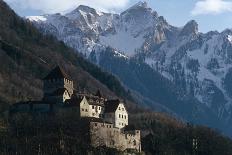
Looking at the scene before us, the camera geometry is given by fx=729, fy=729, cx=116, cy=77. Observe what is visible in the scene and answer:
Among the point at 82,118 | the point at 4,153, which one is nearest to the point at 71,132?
the point at 82,118

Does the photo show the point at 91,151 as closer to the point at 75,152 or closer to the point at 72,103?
the point at 75,152

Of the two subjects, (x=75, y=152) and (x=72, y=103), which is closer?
(x=75, y=152)

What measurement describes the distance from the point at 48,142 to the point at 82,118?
1473cm

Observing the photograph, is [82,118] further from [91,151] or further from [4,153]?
[4,153]

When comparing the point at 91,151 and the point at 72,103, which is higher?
the point at 72,103

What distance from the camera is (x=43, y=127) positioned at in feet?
626

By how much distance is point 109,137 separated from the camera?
630ft

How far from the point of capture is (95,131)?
188875 mm

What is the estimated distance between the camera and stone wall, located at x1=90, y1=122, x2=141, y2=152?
7411 inches

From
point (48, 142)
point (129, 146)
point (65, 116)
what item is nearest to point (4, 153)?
point (48, 142)

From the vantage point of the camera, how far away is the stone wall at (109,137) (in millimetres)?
188250

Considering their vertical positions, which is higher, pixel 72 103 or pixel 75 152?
pixel 72 103

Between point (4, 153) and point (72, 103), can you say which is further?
point (72, 103)

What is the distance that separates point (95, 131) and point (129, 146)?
13565 mm
